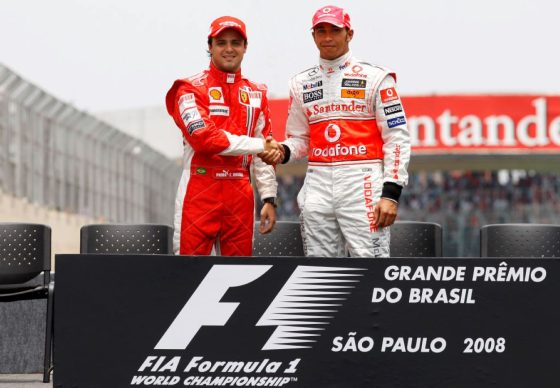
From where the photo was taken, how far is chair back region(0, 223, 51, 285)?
682 cm

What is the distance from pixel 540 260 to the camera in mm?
5020

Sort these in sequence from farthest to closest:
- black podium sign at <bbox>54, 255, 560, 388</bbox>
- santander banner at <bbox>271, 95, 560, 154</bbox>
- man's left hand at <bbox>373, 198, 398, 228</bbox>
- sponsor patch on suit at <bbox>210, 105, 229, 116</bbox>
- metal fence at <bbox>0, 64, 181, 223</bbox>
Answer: santander banner at <bbox>271, 95, 560, 154</bbox>
metal fence at <bbox>0, 64, 181, 223</bbox>
sponsor patch on suit at <bbox>210, 105, 229, 116</bbox>
man's left hand at <bbox>373, 198, 398, 228</bbox>
black podium sign at <bbox>54, 255, 560, 388</bbox>

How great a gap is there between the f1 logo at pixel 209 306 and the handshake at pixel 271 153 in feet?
3.37

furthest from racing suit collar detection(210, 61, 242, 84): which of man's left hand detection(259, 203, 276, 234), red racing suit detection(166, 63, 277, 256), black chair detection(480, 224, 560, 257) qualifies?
black chair detection(480, 224, 560, 257)

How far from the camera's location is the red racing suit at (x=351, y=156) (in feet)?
18.9

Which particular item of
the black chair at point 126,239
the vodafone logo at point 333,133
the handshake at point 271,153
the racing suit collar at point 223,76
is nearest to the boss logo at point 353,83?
the vodafone logo at point 333,133

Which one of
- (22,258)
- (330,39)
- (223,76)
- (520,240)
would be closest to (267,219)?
(223,76)

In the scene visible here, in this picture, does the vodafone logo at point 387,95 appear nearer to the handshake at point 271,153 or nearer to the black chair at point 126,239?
the handshake at point 271,153

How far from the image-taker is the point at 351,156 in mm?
5824

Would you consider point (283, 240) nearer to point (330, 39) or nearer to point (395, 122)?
point (395, 122)

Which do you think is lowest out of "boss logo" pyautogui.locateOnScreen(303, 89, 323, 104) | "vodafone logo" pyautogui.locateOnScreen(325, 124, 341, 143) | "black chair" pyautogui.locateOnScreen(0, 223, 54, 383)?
"black chair" pyautogui.locateOnScreen(0, 223, 54, 383)

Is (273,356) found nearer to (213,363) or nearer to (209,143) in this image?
(213,363)

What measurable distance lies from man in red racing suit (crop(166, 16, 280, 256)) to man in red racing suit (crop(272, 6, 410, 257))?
30 cm

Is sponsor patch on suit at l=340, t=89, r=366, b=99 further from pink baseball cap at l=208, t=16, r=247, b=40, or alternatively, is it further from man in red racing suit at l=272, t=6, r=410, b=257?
pink baseball cap at l=208, t=16, r=247, b=40
